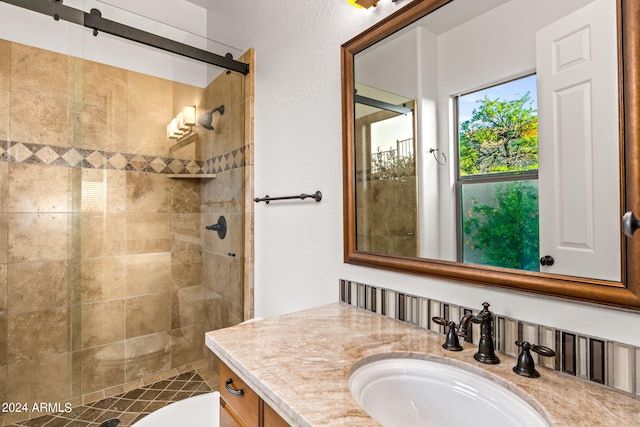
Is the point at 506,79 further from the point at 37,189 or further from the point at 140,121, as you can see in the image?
the point at 37,189

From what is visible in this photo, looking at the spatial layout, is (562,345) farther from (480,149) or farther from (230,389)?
(230,389)

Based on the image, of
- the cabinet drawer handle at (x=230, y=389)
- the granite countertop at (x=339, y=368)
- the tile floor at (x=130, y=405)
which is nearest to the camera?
the granite countertop at (x=339, y=368)

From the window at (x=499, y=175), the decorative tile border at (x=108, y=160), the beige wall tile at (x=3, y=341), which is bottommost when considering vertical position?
the beige wall tile at (x=3, y=341)

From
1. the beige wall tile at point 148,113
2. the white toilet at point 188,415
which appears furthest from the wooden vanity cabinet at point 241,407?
the beige wall tile at point 148,113

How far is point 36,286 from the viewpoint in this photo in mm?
1737

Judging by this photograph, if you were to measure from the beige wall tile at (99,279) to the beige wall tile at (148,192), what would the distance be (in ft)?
1.10

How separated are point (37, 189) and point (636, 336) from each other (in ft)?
8.12

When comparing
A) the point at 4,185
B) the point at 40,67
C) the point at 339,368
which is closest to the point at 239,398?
the point at 339,368

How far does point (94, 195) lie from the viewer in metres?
1.82

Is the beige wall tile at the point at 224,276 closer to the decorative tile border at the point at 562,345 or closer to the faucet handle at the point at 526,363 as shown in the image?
the decorative tile border at the point at 562,345

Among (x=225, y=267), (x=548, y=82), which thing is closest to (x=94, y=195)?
(x=225, y=267)

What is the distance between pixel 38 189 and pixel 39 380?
1.03m

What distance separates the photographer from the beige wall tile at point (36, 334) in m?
1.68

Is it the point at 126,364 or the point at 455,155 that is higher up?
the point at 455,155
